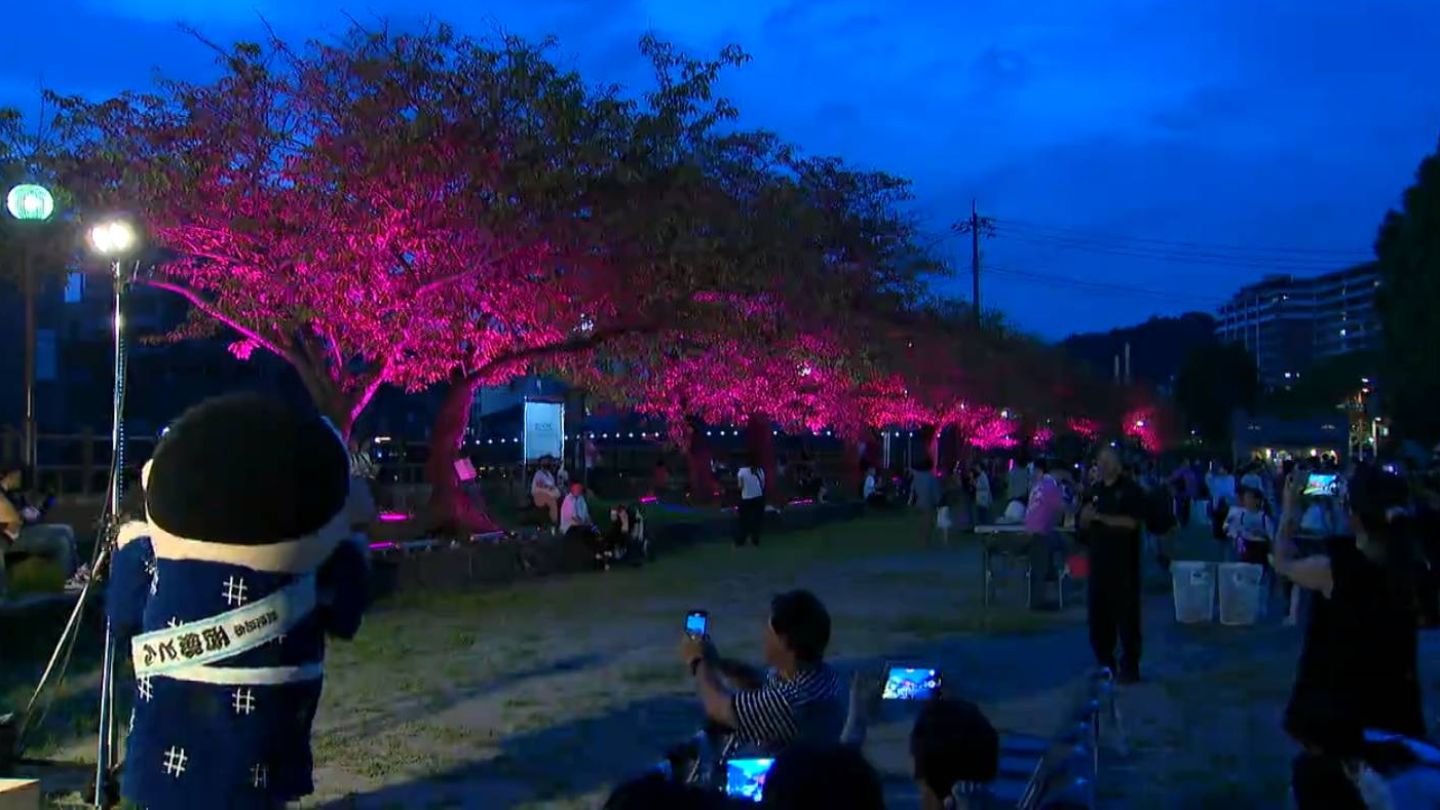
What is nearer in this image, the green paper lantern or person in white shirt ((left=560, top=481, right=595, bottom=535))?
the green paper lantern

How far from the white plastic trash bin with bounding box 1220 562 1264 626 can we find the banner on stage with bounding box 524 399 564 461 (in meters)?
17.0

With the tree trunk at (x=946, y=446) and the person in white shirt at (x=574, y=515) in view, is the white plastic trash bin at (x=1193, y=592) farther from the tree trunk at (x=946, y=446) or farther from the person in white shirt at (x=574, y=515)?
the tree trunk at (x=946, y=446)

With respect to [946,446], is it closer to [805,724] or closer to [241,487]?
[805,724]

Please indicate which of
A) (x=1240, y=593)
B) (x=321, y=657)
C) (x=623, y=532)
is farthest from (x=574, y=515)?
(x=321, y=657)

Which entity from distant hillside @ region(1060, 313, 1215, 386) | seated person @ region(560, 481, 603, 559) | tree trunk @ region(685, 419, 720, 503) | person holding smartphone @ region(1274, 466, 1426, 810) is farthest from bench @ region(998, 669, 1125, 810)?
distant hillside @ region(1060, 313, 1215, 386)

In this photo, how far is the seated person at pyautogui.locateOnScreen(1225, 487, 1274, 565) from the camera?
15219 millimetres

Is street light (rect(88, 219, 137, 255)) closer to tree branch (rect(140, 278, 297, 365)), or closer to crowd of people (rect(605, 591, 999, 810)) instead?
crowd of people (rect(605, 591, 999, 810))

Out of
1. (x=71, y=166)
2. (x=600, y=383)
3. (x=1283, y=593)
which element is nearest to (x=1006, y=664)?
(x=1283, y=593)

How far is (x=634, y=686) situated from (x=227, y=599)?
659 cm

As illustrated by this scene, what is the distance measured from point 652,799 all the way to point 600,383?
→ 21.9 metres

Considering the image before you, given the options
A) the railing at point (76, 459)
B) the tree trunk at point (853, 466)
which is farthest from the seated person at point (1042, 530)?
the tree trunk at point (853, 466)

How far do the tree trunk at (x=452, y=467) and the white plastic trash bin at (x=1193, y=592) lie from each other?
31.4 ft

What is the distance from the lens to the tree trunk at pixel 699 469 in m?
35.0

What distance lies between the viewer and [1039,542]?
14750 mm
